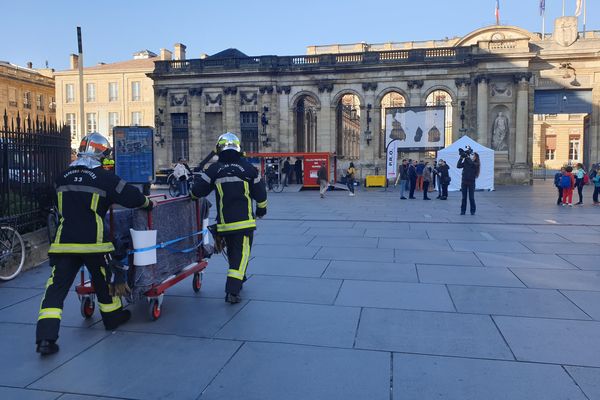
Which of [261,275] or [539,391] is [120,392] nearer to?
[539,391]

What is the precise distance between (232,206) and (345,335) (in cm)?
203

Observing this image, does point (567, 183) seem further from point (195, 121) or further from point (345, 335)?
point (195, 121)

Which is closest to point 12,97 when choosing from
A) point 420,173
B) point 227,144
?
point 420,173

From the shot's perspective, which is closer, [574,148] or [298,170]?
[298,170]

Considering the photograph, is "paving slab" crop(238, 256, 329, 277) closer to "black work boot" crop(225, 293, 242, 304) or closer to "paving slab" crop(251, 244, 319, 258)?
"paving slab" crop(251, 244, 319, 258)

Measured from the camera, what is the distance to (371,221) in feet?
46.0

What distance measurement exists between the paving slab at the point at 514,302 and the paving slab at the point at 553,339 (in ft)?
0.76

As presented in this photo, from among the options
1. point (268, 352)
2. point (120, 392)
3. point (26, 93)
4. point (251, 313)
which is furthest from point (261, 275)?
point (26, 93)

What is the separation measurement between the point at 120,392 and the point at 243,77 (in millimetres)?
38737

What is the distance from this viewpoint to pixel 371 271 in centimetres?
748

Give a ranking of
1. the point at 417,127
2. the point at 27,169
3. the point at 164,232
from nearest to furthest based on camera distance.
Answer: the point at 164,232 → the point at 27,169 → the point at 417,127

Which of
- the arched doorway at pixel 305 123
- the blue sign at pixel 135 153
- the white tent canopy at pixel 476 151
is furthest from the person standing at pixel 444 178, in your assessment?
the arched doorway at pixel 305 123

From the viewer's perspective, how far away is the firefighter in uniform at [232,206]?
19.0ft

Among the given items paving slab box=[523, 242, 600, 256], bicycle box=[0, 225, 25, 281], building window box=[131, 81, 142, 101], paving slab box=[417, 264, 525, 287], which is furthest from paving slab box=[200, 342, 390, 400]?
building window box=[131, 81, 142, 101]
